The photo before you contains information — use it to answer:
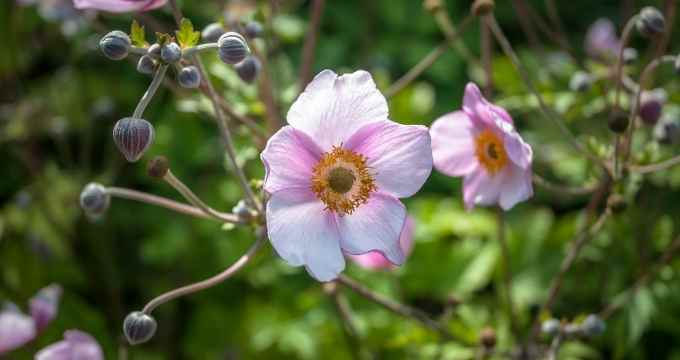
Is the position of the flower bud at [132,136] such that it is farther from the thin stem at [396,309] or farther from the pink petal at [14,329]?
the pink petal at [14,329]

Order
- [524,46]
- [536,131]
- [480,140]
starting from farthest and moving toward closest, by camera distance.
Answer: [524,46] < [536,131] < [480,140]

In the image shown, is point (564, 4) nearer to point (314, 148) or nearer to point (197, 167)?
point (197, 167)

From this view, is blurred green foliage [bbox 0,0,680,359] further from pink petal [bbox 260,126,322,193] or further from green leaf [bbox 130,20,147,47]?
green leaf [bbox 130,20,147,47]

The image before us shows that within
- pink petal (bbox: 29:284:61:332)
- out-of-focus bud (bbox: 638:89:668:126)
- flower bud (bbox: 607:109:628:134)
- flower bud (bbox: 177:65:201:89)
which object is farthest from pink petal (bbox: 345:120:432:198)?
pink petal (bbox: 29:284:61:332)

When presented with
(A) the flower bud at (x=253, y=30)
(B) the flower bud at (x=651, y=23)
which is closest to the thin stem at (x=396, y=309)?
(A) the flower bud at (x=253, y=30)

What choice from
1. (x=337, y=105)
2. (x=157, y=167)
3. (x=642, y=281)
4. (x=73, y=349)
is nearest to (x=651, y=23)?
(x=642, y=281)

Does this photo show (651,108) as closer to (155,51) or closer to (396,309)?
(396,309)

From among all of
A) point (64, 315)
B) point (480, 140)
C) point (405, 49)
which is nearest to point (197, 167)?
point (64, 315)
